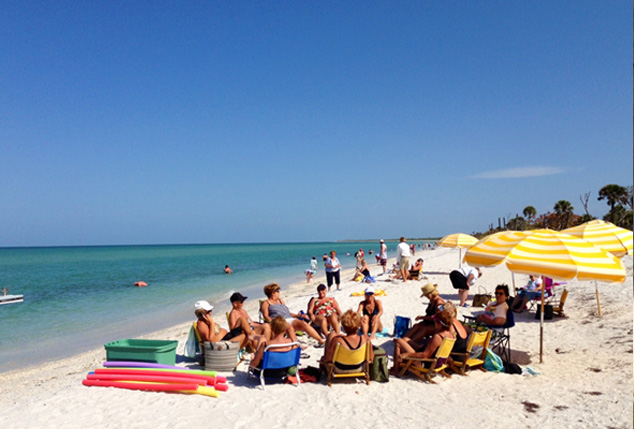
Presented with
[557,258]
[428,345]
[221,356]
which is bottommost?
[221,356]

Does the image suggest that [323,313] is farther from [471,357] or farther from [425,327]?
[471,357]

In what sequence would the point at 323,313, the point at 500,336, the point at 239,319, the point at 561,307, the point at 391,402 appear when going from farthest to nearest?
the point at 561,307 → the point at 323,313 → the point at 239,319 → the point at 500,336 → the point at 391,402

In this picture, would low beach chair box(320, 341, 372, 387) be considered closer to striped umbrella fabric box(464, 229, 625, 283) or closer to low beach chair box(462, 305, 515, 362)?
low beach chair box(462, 305, 515, 362)

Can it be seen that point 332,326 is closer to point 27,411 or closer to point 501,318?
point 501,318

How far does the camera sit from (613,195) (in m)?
39.4

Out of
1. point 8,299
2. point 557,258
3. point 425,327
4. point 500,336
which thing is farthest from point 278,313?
point 8,299

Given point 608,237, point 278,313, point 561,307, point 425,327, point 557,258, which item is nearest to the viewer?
point 557,258

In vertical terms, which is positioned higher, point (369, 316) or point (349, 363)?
point (369, 316)

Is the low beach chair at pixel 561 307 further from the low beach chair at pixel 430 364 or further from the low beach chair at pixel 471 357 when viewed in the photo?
the low beach chair at pixel 430 364

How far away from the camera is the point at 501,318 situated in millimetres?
6391

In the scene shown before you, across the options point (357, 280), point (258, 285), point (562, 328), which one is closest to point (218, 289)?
point (258, 285)

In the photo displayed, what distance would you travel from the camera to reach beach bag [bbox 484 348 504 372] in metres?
5.79

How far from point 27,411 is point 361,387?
397 cm

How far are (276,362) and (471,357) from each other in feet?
9.21
